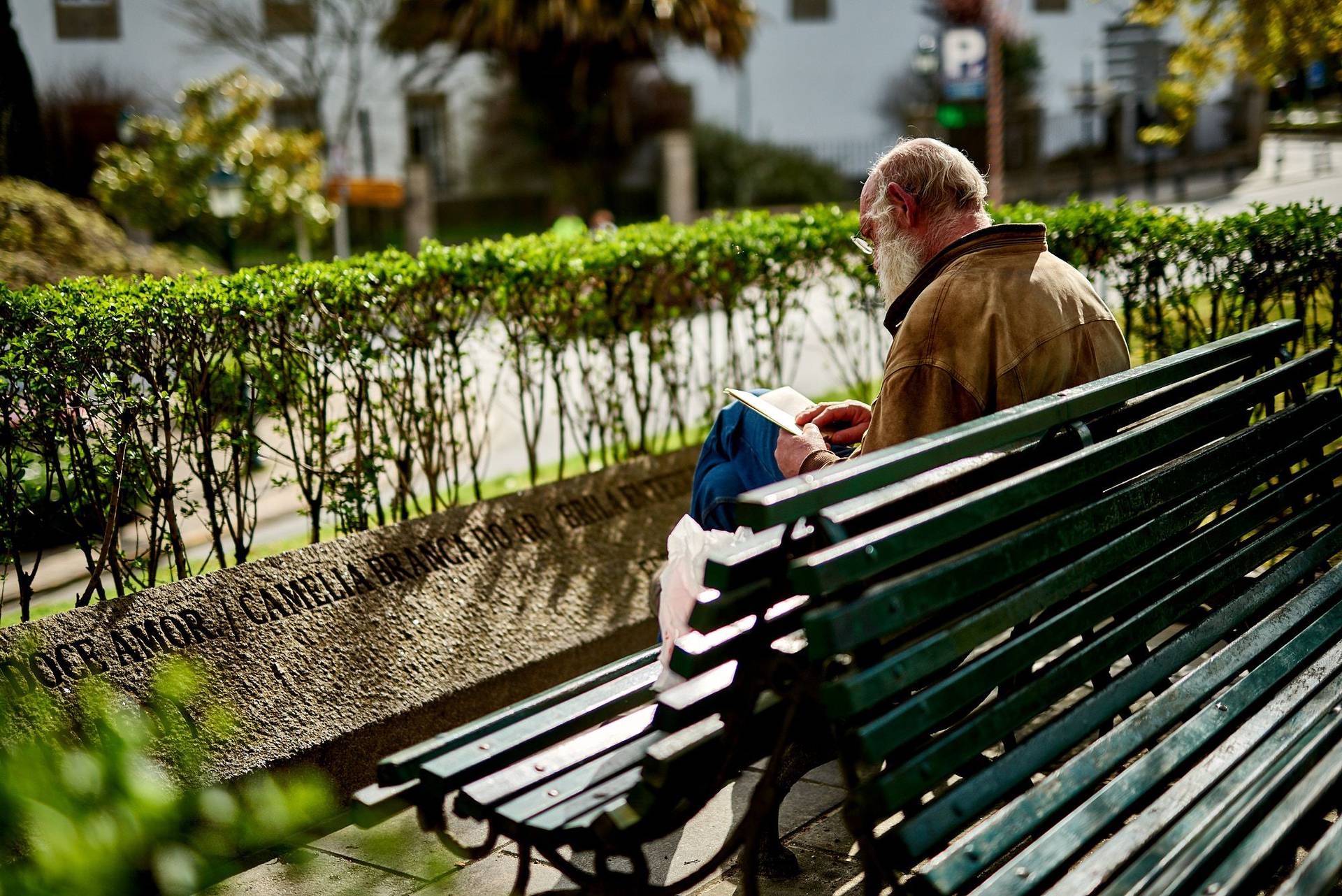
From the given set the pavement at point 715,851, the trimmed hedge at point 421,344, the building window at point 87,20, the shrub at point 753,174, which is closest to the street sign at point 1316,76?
the trimmed hedge at point 421,344

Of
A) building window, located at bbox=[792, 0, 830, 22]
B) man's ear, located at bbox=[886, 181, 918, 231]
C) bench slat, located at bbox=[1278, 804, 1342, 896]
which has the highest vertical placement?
building window, located at bbox=[792, 0, 830, 22]

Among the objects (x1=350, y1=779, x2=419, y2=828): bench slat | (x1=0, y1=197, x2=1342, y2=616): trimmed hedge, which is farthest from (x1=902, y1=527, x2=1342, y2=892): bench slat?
(x1=0, y1=197, x2=1342, y2=616): trimmed hedge

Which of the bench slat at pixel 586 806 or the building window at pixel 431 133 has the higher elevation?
the building window at pixel 431 133

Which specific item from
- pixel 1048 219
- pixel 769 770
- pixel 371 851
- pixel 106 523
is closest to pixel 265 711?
pixel 106 523

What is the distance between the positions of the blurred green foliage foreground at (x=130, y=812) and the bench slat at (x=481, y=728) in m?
1.12

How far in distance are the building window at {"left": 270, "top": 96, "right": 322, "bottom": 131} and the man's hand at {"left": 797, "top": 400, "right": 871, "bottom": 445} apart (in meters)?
34.2

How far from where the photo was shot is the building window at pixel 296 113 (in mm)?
35156

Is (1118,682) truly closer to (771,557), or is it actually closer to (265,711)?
(771,557)

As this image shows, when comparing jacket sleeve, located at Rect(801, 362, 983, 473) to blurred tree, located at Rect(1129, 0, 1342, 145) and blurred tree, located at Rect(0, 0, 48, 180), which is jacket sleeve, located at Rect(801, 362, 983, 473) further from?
blurred tree, located at Rect(0, 0, 48, 180)

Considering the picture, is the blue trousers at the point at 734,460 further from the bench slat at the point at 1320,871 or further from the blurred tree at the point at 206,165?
the blurred tree at the point at 206,165

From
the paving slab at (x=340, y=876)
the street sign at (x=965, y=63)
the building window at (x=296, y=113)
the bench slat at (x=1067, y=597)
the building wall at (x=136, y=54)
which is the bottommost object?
the bench slat at (x=1067, y=597)

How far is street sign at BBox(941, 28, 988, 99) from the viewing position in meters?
23.2

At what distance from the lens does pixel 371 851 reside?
3.31ft

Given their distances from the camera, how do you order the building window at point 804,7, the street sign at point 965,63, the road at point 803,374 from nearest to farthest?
the road at point 803,374 < the street sign at point 965,63 < the building window at point 804,7
